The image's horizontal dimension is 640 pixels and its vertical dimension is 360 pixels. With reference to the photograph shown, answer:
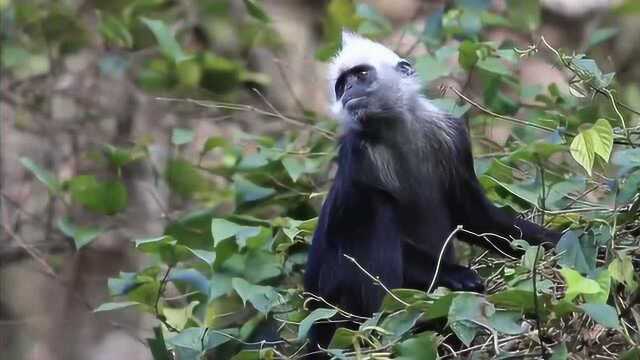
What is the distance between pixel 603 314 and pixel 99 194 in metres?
2.86

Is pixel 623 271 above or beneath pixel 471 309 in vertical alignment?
above

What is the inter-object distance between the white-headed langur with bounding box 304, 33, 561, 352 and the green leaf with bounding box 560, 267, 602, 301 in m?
0.94

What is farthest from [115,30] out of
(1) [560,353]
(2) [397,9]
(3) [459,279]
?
(1) [560,353]

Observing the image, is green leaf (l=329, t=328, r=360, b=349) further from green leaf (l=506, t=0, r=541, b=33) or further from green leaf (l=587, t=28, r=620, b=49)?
green leaf (l=506, t=0, r=541, b=33)

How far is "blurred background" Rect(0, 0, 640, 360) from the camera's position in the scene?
629cm

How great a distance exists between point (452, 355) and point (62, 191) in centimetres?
263

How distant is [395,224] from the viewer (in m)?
4.48

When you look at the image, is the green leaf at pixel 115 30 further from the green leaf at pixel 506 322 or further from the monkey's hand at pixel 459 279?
the green leaf at pixel 506 322

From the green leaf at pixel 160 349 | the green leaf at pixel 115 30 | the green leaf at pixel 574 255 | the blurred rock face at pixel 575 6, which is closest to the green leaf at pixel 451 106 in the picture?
the green leaf at pixel 574 255

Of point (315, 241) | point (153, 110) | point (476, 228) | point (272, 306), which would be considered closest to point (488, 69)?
point (476, 228)

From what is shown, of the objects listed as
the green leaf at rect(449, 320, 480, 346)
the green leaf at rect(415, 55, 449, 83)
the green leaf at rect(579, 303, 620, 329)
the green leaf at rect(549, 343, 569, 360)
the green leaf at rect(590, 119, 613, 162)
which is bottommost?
the green leaf at rect(449, 320, 480, 346)

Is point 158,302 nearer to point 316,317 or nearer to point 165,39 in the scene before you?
point 316,317

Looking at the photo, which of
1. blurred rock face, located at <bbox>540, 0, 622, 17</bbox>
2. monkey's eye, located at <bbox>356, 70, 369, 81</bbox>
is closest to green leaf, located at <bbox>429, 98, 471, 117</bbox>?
monkey's eye, located at <bbox>356, 70, 369, 81</bbox>

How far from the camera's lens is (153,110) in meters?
7.68
